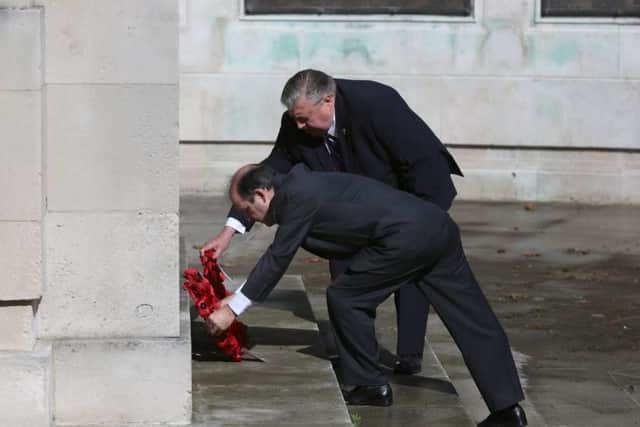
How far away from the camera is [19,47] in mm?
5426

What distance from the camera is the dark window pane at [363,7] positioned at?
1362 centimetres

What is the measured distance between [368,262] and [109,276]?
3.80 feet

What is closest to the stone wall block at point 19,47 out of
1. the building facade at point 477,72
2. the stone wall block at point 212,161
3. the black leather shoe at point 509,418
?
the black leather shoe at point 509,418

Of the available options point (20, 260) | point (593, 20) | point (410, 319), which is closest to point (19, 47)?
point (20, 260)

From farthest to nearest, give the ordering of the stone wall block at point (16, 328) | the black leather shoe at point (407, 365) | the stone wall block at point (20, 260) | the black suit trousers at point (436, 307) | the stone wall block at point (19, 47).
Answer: the black leather shoe at point (407, 365) < the black suit trousers at point (436, 307) < the stone wall block at point (16, 328) < the stone wall block at point (20, 260) < the stone wall block at point (19, 47)

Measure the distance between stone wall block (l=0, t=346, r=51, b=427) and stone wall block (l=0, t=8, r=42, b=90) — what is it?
1.06m

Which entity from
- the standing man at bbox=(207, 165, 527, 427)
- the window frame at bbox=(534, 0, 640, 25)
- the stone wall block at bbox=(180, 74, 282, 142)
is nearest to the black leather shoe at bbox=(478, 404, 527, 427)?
the standing man at bbox=(207, 165, 527, 427)

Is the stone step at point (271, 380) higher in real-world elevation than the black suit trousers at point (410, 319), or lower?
lower

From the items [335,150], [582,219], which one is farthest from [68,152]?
[582,219]

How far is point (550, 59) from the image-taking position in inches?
538

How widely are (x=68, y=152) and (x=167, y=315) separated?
2.52 feet

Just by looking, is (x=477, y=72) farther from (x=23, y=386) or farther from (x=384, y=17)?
(x=23, y=386)

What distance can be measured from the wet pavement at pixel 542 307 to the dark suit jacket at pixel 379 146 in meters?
0.98

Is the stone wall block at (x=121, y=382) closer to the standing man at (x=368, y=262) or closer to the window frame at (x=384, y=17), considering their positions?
the standing man at (x=368, y=262)
